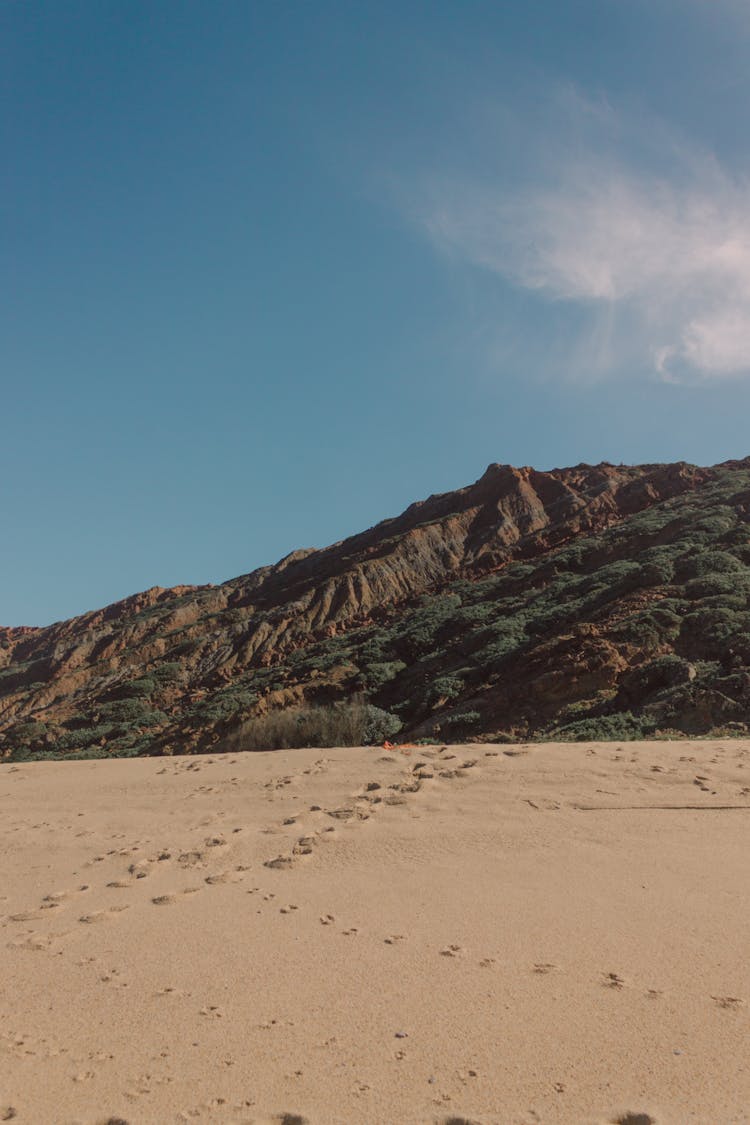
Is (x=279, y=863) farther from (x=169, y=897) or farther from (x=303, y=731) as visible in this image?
(x=303, y=731)

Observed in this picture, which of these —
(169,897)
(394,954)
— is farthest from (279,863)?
(394,954)

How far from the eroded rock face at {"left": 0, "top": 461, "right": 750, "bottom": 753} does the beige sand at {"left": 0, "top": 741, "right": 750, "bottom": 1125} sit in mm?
9703

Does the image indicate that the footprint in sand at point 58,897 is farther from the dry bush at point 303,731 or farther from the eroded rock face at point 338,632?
the eroded rock face at point 338,632

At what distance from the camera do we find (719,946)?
3.97 meters

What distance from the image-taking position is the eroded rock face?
18.8m

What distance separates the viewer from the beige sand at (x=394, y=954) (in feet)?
9.54

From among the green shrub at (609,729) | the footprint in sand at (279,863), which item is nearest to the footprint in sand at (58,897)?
the footprint in sand at (279,863)

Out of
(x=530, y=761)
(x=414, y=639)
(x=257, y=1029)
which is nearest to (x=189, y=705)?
(x=414, y=639)

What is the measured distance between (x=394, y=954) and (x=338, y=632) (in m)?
39.4

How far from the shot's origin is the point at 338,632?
4338cm

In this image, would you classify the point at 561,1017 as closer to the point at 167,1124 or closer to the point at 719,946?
the point at 719,946

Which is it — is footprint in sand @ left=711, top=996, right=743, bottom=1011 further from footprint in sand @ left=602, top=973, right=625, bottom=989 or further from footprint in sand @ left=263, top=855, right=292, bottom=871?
footprint in sand @ left=263, top=855, right=292, bottom=871

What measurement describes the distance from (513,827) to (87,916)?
3.54 meters

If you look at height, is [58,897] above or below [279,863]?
above
